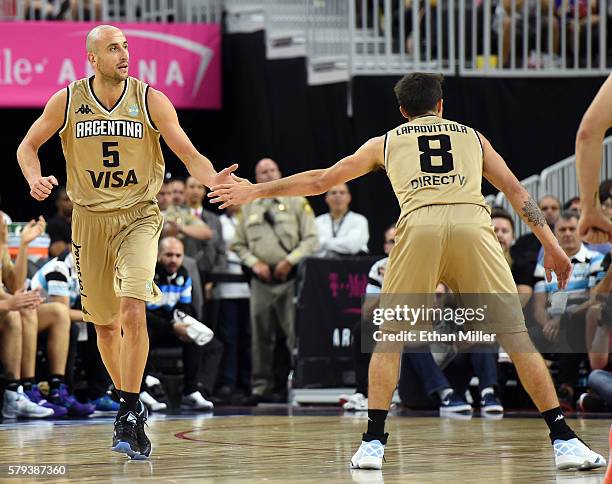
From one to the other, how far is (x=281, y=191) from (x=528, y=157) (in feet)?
29.9

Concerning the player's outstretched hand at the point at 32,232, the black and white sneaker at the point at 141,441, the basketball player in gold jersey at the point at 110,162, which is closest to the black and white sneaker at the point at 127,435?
A: the black and white sneaker at the point at 141,441

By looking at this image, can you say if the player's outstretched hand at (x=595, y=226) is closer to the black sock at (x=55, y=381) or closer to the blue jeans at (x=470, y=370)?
the blue jeans at (x=470, y=370)

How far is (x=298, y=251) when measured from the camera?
12516mm

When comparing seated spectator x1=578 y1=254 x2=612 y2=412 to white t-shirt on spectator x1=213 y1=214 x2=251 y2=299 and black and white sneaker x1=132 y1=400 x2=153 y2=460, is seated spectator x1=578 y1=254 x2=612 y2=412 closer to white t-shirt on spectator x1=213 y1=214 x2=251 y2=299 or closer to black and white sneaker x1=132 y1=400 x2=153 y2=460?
white t-shirt on spectator x1=213 y1=214 x2=251 y2=299

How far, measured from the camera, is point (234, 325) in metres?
13.1

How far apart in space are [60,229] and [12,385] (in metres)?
2.54

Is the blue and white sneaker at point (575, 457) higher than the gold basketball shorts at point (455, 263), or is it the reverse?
the gold basketball shorts at point (455, 263)

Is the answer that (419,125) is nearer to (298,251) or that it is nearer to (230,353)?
(298,251)

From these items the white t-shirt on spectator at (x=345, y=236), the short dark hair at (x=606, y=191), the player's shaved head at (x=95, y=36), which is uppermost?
the player's shaved head at (x=95, y=36)

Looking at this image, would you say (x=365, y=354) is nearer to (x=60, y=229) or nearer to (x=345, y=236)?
(x=345, y=236)

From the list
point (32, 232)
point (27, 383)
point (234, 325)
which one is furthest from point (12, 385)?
point (234, 325)

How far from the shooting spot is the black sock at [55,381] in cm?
1081

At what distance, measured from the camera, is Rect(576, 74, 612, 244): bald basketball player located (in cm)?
375

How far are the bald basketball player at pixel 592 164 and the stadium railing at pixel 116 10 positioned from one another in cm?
1245
